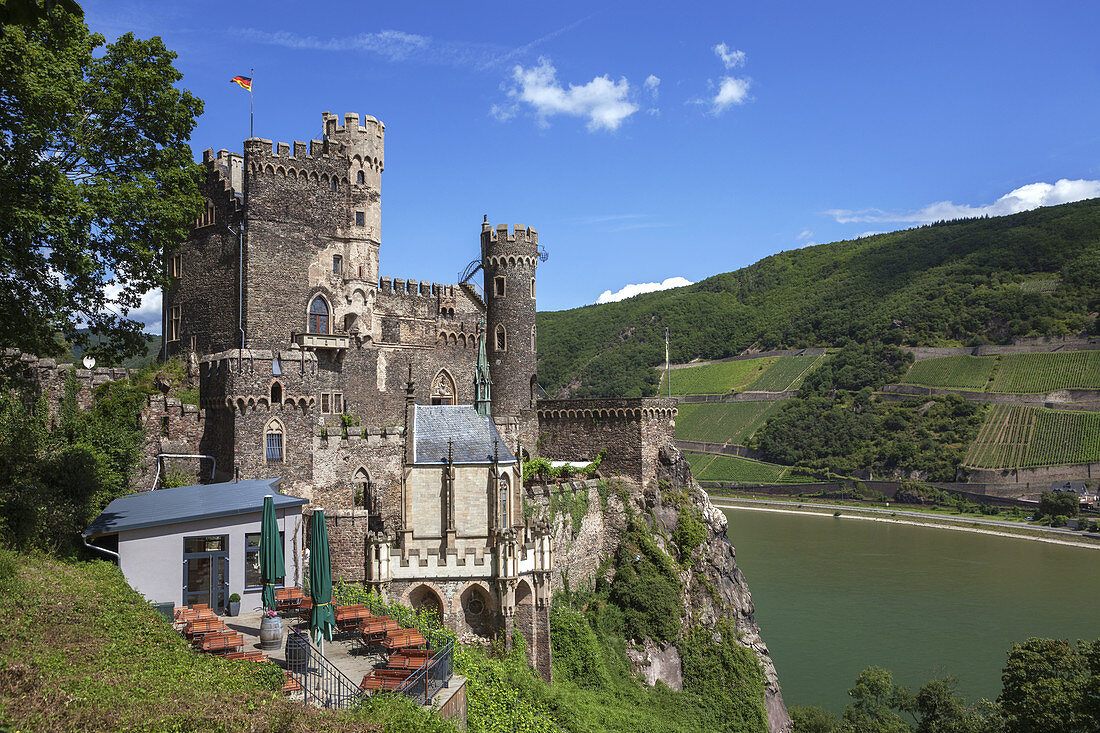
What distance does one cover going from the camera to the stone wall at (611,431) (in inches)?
1590

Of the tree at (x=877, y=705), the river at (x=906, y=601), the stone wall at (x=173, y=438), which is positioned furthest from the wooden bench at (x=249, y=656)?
the river at (x=906, y=601)

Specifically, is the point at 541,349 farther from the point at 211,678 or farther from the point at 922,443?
the point at 211,678

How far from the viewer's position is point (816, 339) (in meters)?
160

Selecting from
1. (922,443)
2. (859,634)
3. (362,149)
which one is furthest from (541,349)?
(362,149)

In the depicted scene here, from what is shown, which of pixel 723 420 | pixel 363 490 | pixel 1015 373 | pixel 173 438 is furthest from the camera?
pixel 723 420

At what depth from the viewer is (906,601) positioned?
212 ft

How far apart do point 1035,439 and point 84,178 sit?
116325mm

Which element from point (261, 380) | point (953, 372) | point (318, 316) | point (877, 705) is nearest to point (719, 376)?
point (953, 372)

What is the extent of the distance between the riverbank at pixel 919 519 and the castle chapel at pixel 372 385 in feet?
217

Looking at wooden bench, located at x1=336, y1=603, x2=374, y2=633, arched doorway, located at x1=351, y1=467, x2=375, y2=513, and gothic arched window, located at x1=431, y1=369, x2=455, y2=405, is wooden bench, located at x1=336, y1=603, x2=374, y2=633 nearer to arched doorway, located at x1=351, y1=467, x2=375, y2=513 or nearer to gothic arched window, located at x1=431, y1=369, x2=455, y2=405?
arched doorway, located at x1=351, y1=467, x2=375, y2=513

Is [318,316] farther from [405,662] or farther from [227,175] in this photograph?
[405,662]

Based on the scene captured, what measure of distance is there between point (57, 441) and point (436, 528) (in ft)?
37.0

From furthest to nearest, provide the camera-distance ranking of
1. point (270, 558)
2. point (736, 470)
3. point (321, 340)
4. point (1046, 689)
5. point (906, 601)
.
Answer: point (736, 470)
point (906, 601)
point (321, 340)
point (1046, 689)
point (270, 558)

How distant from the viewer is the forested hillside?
434 ft
